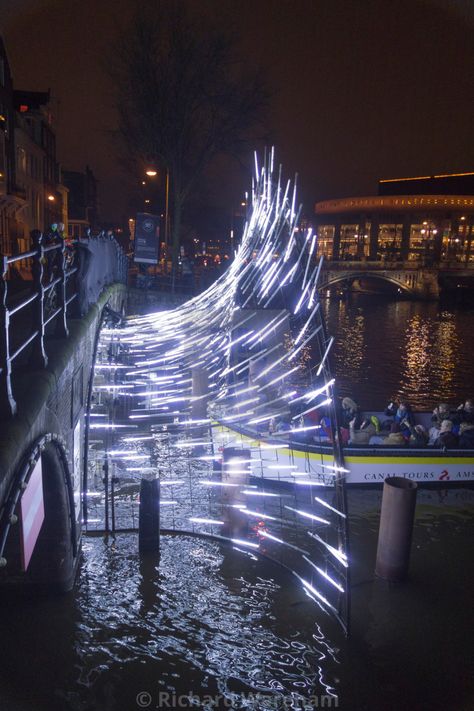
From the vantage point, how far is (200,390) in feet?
58.9

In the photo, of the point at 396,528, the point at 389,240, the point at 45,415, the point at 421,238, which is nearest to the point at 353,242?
the point at 389,240

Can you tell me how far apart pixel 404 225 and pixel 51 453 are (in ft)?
387

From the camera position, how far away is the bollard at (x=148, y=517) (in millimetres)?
10445

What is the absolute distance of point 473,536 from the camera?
12.8 meters

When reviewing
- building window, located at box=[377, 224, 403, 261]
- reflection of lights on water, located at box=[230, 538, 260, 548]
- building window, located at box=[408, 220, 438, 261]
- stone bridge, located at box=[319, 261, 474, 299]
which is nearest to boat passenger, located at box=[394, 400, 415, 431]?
reflection of lights on water, located at box=[230, 538, 260, 548]

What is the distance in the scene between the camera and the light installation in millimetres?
9484

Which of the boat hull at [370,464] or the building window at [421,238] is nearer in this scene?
the boat hull at [370,464]

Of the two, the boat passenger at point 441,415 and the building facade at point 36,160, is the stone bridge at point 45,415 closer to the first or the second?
the boat passenger at point 441,415

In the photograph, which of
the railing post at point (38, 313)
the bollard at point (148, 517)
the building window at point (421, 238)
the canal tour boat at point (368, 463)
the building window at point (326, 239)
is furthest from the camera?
the building window at point (326, 239)

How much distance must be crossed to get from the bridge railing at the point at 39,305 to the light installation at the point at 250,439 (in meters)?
1.57

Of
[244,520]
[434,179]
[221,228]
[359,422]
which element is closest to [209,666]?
[244,520]

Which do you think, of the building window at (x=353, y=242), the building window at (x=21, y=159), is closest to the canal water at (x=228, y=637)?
the building window at (x=21, y=159)

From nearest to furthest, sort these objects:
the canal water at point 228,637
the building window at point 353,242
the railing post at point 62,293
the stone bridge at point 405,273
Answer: the railing post at point 62,293
the canal water at point 228,637
the stone bridge at point 405,273
the building window at point 353,242

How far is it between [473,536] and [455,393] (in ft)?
62.8
